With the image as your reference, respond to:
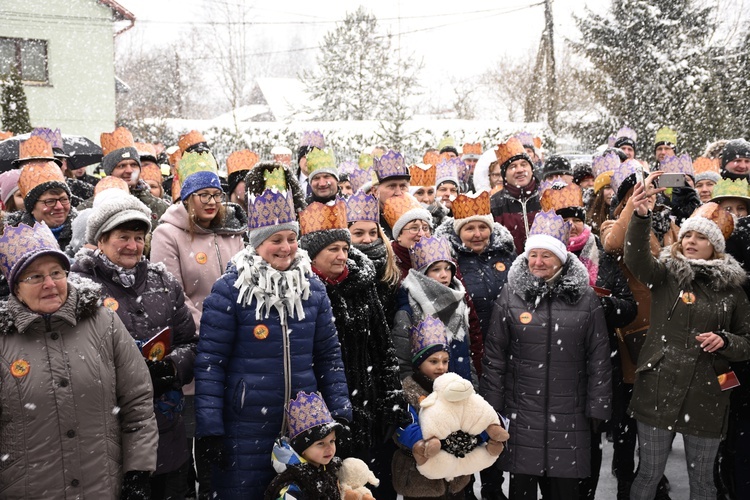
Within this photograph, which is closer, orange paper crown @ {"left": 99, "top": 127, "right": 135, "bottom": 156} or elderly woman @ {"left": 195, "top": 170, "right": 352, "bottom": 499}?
elderly woman @ {"left": 195, "top": 170, "right": 352, "bottom": 499}

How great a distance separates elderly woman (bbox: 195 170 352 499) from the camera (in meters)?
3.89

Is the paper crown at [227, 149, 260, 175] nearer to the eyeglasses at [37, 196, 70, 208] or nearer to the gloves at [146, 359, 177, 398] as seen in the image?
the eyeglasses at [37, 196, 70, 208]

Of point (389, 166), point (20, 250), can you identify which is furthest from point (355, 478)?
point (389, 166)

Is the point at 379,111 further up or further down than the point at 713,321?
further up

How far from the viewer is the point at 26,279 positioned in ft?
10.8

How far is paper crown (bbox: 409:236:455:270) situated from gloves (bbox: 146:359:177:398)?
6.22 feet

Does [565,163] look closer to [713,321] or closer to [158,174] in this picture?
[713,321]

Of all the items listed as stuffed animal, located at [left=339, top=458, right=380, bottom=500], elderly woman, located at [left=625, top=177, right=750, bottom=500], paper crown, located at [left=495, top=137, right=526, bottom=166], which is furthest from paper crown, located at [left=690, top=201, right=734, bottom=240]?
stuffed animal, located at [left=339, top=458, right=380, bottom=500]

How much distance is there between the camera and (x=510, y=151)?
7.87m

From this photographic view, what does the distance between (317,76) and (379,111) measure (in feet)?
11.4

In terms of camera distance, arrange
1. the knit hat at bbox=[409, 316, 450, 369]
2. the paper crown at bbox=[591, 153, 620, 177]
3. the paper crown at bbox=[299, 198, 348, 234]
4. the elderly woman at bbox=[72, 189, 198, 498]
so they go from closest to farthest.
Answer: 1. the elderly woman at bbox=[72, 189, 198, 498]
2. the paper crown at bbox=[299, 198, 348, 234]
3. the knit hat at bbox=[409, 316, 450, 369]
4. the paper crown at bbox=[591, 153, 620, 177]

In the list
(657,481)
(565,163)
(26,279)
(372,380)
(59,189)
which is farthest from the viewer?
(565,163)

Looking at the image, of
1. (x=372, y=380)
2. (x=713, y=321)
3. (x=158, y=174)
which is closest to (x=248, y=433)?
(x=372, y=380)

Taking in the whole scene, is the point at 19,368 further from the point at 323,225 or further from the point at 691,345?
the point at 691,345
